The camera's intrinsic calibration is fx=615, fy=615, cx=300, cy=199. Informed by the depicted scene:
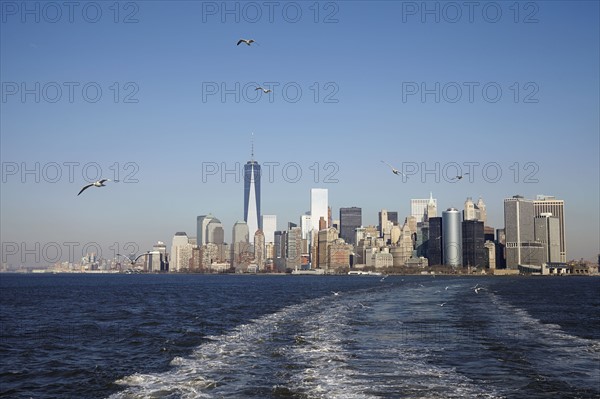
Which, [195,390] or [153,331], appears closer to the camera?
[195,390]

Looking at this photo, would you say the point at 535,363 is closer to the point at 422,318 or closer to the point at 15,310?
the point at 422,318

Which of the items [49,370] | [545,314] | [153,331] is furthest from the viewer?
[545,314]

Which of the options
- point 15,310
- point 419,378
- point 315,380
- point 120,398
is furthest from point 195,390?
point 15,310

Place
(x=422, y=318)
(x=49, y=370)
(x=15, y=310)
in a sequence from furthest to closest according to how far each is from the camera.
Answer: (x=15, y=310) → (x=422, y=318) → (x=49, y=370)

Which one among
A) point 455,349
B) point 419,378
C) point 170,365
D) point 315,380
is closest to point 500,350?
point 455,349

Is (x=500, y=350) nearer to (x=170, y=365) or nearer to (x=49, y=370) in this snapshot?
(x=170, y=365)

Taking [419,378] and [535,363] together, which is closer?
[419,378]

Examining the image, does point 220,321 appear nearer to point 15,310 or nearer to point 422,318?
point 422,318

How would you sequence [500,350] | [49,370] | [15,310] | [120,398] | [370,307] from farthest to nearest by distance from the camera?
1. [15,310]
2. [370,307]
3. [500,350]
4. [49,370]
5. [120,398]

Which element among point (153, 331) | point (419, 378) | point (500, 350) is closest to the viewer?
point (419, 378)
